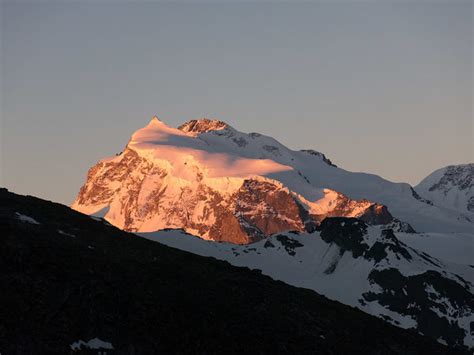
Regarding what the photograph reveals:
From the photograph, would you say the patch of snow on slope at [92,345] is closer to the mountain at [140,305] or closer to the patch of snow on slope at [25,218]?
the mountain at [140,305]

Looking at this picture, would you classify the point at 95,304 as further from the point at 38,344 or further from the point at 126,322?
the point at 38,344

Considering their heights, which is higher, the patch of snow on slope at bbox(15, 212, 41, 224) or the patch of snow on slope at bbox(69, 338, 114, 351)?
the patch of snow on slope at bbox(15, 212, 41, 224)

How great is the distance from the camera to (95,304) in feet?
323

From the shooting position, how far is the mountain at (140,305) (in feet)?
304

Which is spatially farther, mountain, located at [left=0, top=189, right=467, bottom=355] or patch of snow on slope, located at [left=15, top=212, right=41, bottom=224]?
patch of snow on slope, located at [left=15, top=212, right=41, bottom=224]

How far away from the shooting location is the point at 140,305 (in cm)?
10219

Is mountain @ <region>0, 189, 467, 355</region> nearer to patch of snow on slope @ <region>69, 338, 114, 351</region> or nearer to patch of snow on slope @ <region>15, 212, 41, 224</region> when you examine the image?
patch of snow on slope @ <region>69, 338, 114, 351</region>

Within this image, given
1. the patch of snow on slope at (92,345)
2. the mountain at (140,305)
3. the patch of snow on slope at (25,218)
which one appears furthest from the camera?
the patch of snow on slope at (25,218)

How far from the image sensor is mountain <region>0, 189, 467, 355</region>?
9275cm

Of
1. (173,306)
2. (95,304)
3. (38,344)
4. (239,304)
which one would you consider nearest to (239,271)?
(239,304)

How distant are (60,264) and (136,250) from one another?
26.6 meters

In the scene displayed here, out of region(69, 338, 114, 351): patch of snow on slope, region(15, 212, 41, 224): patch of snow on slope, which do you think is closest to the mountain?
region(69, 338, 114, 351): patch of snow on slope

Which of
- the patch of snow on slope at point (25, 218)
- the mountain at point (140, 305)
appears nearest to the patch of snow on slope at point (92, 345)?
the mountain at point (140, 305)

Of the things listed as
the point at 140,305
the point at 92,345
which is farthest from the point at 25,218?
the point at 92,345
